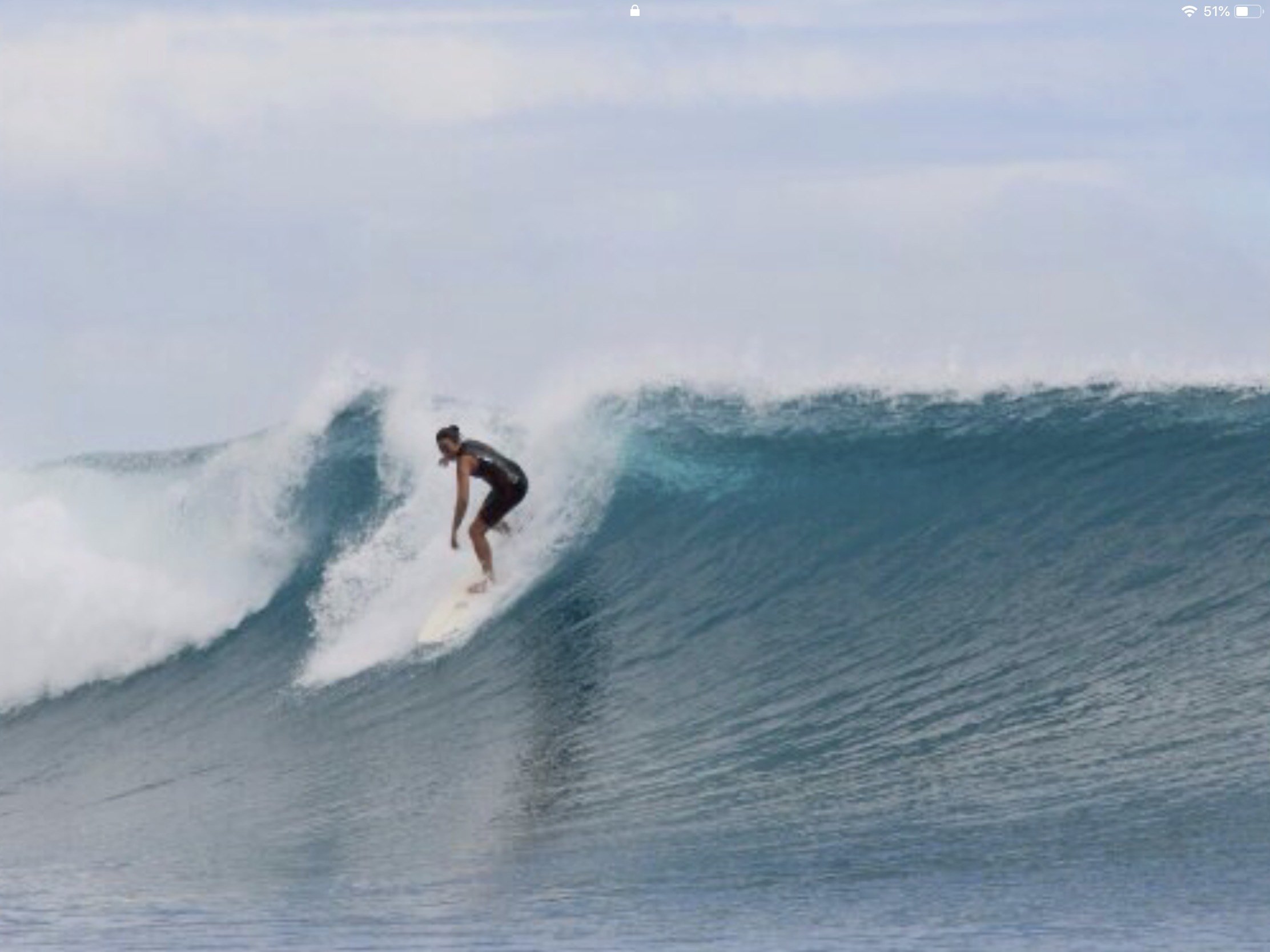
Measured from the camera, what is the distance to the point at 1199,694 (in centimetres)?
1269

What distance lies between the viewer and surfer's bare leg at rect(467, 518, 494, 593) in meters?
17.6

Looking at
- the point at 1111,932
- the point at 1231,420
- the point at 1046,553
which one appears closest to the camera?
the point at 1111,932

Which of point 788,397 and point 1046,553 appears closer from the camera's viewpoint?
point 1046,553

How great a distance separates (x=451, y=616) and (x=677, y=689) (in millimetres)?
2926

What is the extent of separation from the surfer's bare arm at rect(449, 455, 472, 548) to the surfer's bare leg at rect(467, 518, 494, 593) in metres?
0.29

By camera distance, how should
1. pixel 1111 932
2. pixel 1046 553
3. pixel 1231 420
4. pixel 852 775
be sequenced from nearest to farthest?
pixel 1111 932 → pixel 852 775 → pixel 1046 553 → pixel 1231 420

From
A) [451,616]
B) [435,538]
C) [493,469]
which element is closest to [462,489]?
[493,469]

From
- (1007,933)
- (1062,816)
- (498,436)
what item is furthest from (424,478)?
(1007,933)

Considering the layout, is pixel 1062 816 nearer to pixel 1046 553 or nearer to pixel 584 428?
pixel 1046 553

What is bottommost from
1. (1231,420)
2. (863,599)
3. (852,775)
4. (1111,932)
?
(1111,932)

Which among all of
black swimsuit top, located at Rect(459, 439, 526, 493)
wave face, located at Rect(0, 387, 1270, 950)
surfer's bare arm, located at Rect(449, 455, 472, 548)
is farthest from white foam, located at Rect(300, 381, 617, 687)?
black swimsuit top, located at Rect(459, 439, 526, 493)

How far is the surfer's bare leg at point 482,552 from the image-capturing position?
57.8 ft

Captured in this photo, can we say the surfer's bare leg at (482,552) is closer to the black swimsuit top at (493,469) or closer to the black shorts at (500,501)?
the black shorts at (500,501)

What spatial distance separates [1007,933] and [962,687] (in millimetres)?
4591
